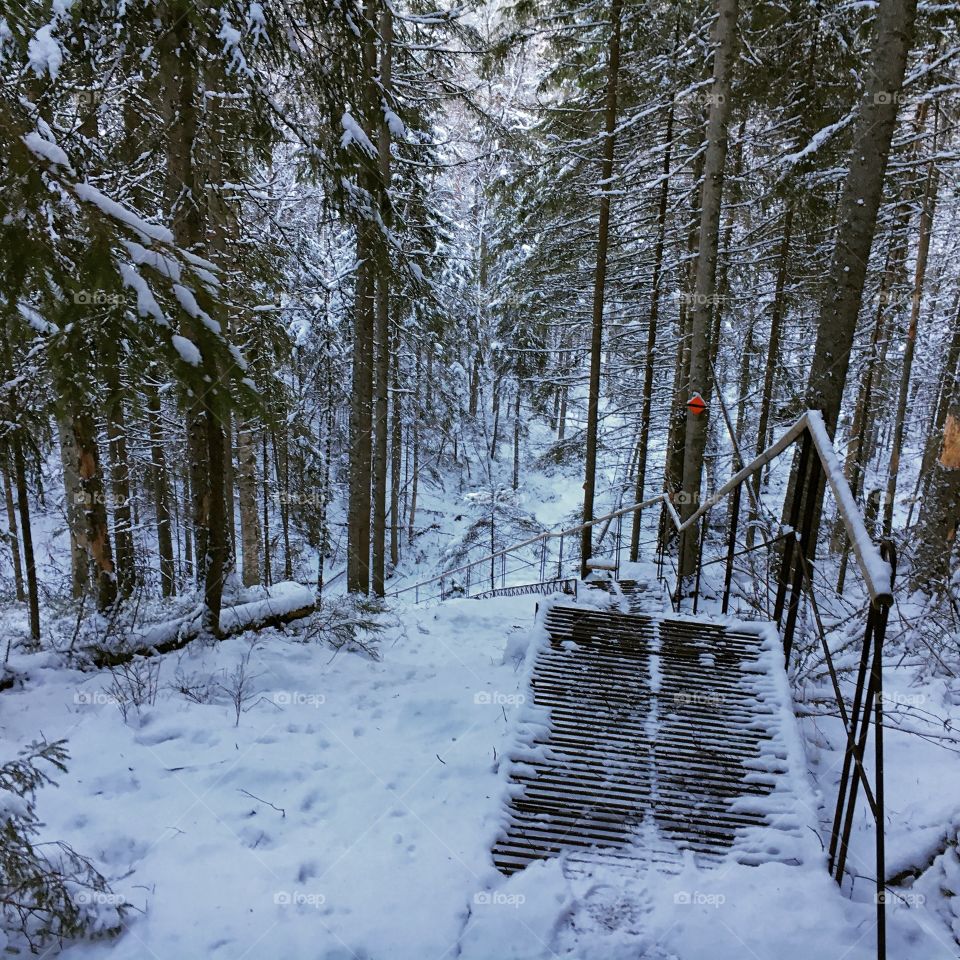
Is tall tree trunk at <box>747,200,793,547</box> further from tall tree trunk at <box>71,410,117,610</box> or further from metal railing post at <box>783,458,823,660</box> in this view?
tall tree trunk at <box>71,410,117,610</box>

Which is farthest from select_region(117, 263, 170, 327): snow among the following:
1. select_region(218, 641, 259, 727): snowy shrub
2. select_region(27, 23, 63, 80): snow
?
select_region(218, 641, 259, 727): snowy shrub

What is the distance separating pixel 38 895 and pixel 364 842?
127cm

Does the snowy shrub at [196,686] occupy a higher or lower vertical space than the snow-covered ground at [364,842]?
lower

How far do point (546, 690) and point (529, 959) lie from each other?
1756mm

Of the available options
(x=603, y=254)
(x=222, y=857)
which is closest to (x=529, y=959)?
(x=222, y=857)

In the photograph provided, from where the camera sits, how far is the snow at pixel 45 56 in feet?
12.1

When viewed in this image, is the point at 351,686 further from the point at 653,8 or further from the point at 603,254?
the point at 653,8

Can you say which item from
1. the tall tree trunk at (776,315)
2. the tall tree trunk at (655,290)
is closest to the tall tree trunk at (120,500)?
the tall tree trunk at (655,290)

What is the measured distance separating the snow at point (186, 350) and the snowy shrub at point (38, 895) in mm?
1650

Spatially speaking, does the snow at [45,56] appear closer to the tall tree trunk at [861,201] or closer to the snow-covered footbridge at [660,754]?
the snow-covered footbridge at [660,754]

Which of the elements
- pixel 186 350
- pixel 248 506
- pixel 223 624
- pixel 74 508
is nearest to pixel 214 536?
pixel 223 624

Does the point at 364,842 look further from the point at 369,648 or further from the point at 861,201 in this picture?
the point at 861,201

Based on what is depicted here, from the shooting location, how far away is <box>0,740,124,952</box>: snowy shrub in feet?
7.22

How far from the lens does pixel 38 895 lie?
87.0 inches
